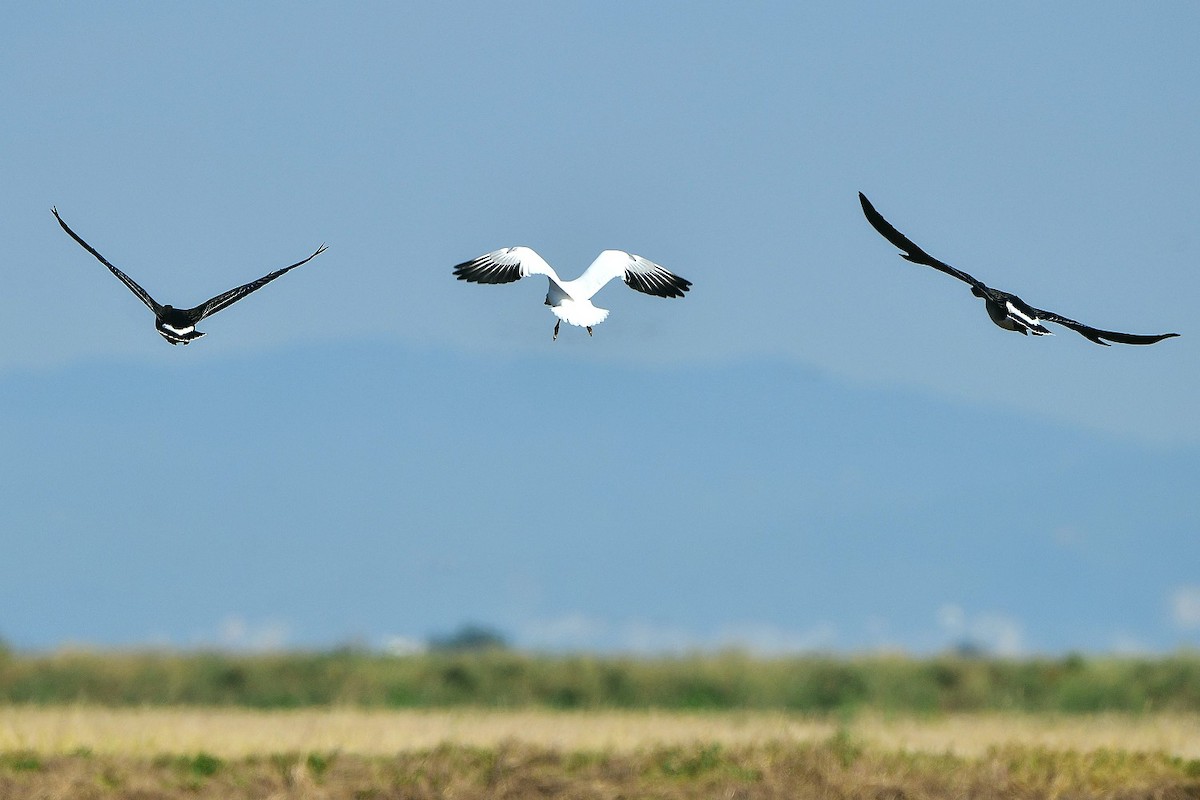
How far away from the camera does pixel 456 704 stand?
69.8 ft

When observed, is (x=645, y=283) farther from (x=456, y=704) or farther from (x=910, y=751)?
(x=456, y=704)

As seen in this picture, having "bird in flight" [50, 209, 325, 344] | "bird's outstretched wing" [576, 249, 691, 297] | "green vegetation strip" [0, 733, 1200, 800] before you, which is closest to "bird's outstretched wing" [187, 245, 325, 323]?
"bird in flight" [50, 209, 325, 344]

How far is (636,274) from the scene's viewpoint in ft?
39.9

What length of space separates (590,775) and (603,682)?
7.91 m

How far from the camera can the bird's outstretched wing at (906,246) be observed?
8742 mm

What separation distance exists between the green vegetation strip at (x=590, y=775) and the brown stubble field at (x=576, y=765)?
0.01 meters

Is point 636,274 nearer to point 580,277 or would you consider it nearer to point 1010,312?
point 580,277

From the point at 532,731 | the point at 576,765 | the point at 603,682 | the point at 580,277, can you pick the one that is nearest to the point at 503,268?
the point at 580,277

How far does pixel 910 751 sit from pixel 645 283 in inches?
211

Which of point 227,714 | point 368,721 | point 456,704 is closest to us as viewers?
point 368,721

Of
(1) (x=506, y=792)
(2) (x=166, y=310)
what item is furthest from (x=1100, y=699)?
(2) (x=166, y=310)

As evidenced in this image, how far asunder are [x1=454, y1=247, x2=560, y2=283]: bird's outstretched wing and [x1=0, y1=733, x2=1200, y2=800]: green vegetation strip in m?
4.78

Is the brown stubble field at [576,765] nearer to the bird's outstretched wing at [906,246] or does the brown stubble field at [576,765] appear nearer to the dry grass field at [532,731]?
the dry grass field at [532,731]

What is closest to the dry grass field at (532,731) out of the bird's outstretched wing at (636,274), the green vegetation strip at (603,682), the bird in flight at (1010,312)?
the green vegetation strip at (603,682)
